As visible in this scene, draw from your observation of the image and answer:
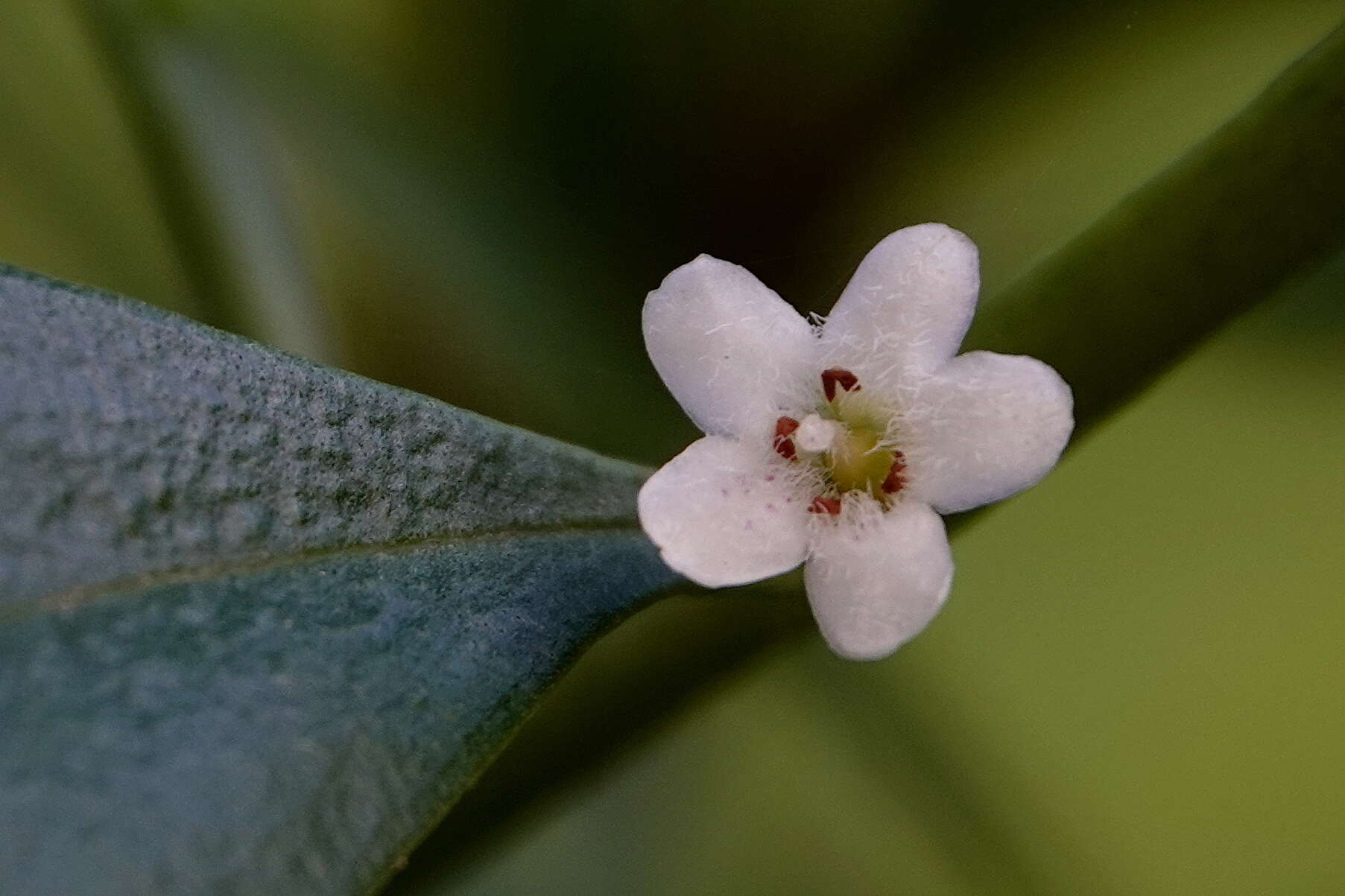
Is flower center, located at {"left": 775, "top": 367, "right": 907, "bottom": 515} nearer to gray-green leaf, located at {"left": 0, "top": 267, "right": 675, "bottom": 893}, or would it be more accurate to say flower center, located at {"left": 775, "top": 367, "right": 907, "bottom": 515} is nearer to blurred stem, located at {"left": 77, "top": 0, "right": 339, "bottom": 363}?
gray-green leaf, located at {"left": 0, "top": 267, "right": 675, "bottom": 893}

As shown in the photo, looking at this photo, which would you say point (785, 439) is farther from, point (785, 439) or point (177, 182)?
point (177, 182)

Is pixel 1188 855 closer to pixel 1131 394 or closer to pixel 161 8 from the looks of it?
pixel 1131 394

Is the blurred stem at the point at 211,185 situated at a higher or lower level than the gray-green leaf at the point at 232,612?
higher

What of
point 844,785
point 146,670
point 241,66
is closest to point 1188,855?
point 844,785

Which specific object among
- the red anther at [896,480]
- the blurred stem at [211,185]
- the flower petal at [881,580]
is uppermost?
the blurred stem at [211,185]

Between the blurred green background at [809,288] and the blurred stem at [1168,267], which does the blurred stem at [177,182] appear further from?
the blurred stem at [1168,267]

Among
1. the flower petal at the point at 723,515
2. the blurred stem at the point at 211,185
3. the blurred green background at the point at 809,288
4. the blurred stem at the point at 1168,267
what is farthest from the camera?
the blurred stem at the point at 211,185

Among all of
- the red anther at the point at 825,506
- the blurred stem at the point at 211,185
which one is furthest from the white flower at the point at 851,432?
the blurred stem at the point at 211,185
